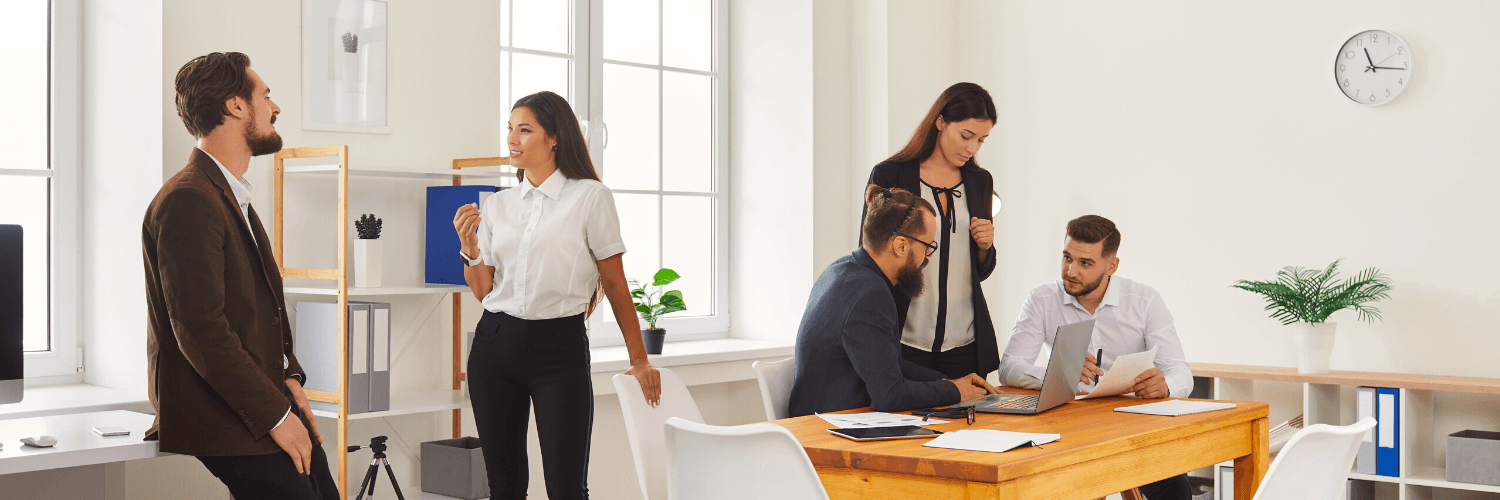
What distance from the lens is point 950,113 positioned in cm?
296

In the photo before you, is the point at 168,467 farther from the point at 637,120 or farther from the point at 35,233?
the point at 637,120

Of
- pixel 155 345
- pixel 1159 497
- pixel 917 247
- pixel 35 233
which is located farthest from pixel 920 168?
pixel 35 233

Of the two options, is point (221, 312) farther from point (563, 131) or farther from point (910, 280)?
point (910, 280)

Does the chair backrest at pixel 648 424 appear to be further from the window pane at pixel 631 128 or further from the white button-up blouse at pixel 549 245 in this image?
the window pane at pixel 631 128

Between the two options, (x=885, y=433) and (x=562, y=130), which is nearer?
(x=885, y=433)

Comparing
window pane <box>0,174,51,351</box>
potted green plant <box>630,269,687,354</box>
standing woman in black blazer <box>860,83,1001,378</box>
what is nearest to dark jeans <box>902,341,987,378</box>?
standing woman in black blazer <box>860,83,1001,378</box>

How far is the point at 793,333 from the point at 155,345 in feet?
10.3

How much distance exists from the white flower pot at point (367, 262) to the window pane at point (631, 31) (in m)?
1.62

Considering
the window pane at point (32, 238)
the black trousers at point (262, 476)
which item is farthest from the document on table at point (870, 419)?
the window pane at point (32, 238)

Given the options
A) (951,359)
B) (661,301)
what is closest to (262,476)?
(951,359)

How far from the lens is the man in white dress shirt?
3.18m

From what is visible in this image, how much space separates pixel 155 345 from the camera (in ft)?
6.59

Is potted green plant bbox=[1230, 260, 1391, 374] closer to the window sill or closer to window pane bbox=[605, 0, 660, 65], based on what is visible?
window pane bbox=[605, 0, 660, 65]

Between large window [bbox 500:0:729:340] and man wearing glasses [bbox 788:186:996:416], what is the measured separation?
2038 mm
